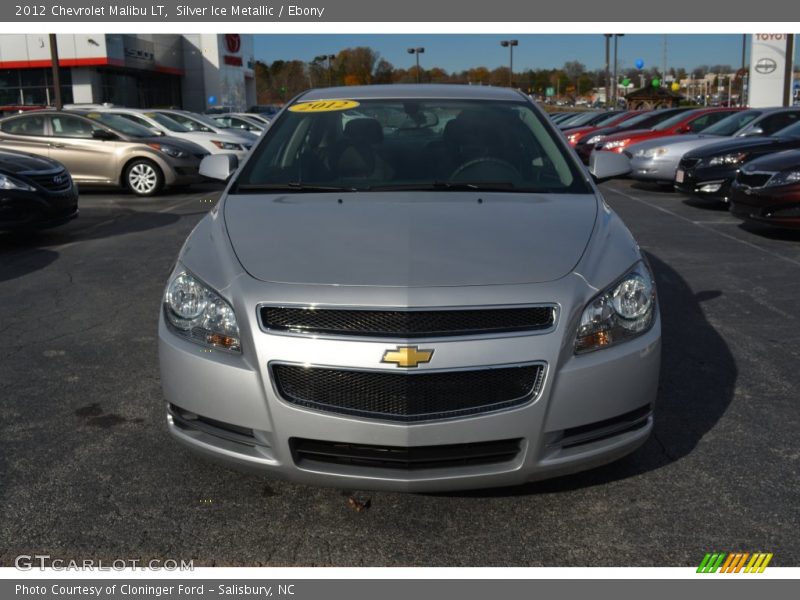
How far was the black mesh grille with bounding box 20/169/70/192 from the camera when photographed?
8.66 metres

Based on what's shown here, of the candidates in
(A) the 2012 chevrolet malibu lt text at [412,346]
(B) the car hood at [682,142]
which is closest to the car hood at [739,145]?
(B) the car hood at [682,142]

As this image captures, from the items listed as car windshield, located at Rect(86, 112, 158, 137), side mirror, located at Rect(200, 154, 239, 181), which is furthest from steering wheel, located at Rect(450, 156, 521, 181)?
car windshield, located at Rect(86, 112, 158, 137)

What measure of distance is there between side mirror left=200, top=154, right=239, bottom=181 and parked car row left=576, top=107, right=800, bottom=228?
217 cm

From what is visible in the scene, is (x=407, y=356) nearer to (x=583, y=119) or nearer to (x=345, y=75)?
(x=583, y=119)

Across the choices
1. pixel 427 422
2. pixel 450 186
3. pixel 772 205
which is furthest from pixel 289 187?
pixel 772 205

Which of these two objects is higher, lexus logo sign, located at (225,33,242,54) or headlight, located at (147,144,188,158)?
lexus logo sign, located at (225,33,242,54)

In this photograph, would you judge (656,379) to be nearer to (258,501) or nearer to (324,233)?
(324,233)

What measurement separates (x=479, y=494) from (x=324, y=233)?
1.21 metres

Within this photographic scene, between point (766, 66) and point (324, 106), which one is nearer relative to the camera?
point (324, 106)

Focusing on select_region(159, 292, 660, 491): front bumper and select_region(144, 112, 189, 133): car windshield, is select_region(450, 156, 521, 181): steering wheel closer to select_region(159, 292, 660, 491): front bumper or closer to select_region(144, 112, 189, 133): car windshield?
select_region(159, 292, 660, 491): front bumper

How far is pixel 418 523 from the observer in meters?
2.98

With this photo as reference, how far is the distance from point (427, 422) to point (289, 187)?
1691 mm

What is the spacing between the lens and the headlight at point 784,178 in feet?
27.9

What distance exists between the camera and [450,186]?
3824 millimetres
